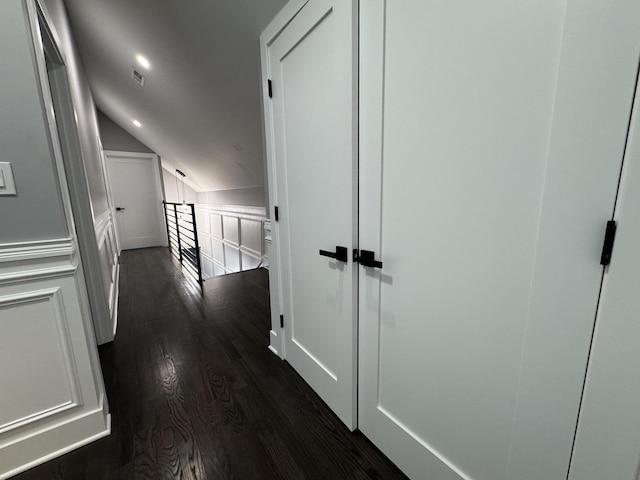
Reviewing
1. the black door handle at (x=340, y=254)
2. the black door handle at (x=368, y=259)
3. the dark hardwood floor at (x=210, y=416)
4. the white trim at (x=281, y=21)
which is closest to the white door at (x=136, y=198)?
the dark hardwood floor at (x=210, y=416)

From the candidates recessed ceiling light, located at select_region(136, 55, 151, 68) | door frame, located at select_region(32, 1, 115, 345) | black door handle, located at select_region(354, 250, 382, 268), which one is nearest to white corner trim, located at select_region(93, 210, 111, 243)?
door frame, located at select_region(32, 1, 115, 345)

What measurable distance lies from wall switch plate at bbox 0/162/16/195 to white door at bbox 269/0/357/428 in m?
1.12

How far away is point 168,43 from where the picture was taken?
2.27 m

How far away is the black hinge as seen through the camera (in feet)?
1.76

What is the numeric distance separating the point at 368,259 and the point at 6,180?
1.43 metres

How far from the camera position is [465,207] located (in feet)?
2.55

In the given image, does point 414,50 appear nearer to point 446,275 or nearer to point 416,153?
point 416,153

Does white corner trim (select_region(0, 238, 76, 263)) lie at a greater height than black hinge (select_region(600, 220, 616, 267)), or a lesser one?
lesser

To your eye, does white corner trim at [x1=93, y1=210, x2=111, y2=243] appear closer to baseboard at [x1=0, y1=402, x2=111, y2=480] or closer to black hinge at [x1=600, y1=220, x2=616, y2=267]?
baseboard at [x1=0, y1=402, x2=111, y2=480]

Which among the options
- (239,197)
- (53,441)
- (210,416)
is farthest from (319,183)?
(239,197)

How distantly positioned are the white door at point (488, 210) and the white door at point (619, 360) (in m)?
0.02

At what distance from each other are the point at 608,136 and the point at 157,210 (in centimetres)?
687

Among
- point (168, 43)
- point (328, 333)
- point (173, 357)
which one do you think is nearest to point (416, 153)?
point (328, 333)

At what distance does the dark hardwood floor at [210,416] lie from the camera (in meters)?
1.14
